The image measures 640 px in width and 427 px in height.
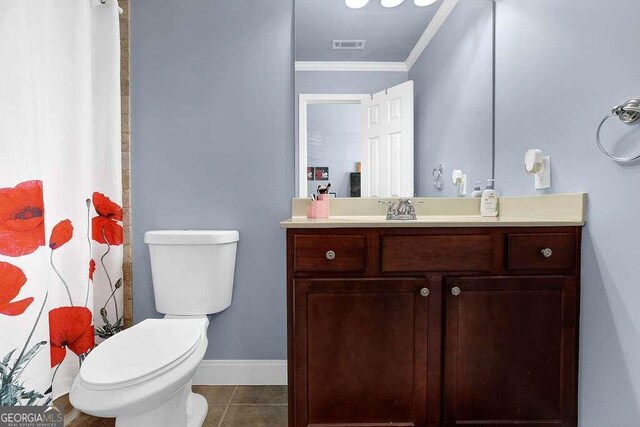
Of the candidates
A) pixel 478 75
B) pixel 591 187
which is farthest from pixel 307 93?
pixel 591 187

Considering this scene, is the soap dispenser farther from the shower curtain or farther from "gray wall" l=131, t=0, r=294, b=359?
the shower curtain

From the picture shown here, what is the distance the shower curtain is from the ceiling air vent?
41.8 inches

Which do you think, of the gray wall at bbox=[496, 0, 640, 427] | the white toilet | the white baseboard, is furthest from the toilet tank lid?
the gray wall at bbox=[496, 0, 640, 427]

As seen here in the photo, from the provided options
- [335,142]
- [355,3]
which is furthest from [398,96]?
[355,3]

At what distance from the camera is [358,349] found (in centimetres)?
114

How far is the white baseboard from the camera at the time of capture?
1776 millimetres

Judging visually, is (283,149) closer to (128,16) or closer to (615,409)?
(128,16)

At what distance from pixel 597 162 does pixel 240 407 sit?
5.80 ft

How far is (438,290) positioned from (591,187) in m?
0.62

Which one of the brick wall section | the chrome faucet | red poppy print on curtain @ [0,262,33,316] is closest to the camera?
red poppy print on curtain @ [0,262,33,316]

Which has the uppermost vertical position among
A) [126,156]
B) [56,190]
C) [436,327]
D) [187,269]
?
[126,156]

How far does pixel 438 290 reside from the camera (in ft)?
3.73

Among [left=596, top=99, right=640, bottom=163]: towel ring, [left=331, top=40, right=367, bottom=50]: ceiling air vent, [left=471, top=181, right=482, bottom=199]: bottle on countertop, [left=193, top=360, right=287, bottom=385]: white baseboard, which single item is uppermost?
[left=331, top=40, right=367, bottom=50]: ceiling air vent

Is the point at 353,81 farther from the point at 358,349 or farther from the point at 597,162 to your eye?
the point at 358,349
